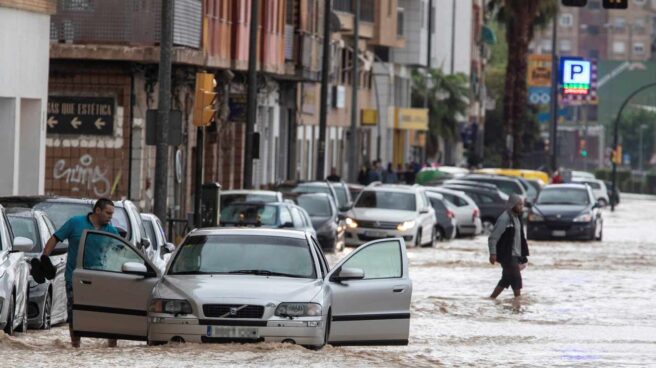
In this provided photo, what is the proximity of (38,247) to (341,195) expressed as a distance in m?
29.3

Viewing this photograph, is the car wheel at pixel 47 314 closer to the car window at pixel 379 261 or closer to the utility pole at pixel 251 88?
Result: the car window at pixel 379 261

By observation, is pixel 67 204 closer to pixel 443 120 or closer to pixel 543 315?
pixel 543 315

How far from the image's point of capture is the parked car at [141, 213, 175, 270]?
23297 millimetres

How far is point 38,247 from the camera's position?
20.8m

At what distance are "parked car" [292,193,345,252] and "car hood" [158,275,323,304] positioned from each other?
23.0 metres

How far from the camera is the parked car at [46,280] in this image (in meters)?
20.4

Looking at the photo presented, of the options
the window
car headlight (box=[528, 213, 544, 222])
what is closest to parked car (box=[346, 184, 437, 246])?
car headlight (box=[528, 213, 544, 222])

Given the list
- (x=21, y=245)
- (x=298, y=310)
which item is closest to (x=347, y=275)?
(x=298, y=310)

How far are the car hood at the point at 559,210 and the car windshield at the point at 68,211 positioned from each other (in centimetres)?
3085

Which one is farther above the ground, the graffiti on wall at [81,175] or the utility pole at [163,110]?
the utility pole at [163,110]

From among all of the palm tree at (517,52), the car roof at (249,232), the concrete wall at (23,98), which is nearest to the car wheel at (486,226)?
the palm tree at (517,52)

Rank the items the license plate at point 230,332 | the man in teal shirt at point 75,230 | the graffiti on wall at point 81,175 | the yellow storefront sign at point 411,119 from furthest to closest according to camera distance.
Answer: the yellow storefront sign at point 411,119 → the graffiti on wall at point 81,175 → the man in teal shirt at point 75,230 → the license plate at point 230,332

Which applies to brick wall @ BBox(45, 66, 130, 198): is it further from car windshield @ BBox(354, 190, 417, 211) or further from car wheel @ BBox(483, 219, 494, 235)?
car wheel @ BBox(483, 219, 494, 235)

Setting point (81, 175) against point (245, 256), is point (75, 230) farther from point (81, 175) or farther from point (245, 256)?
point (81, 175)
